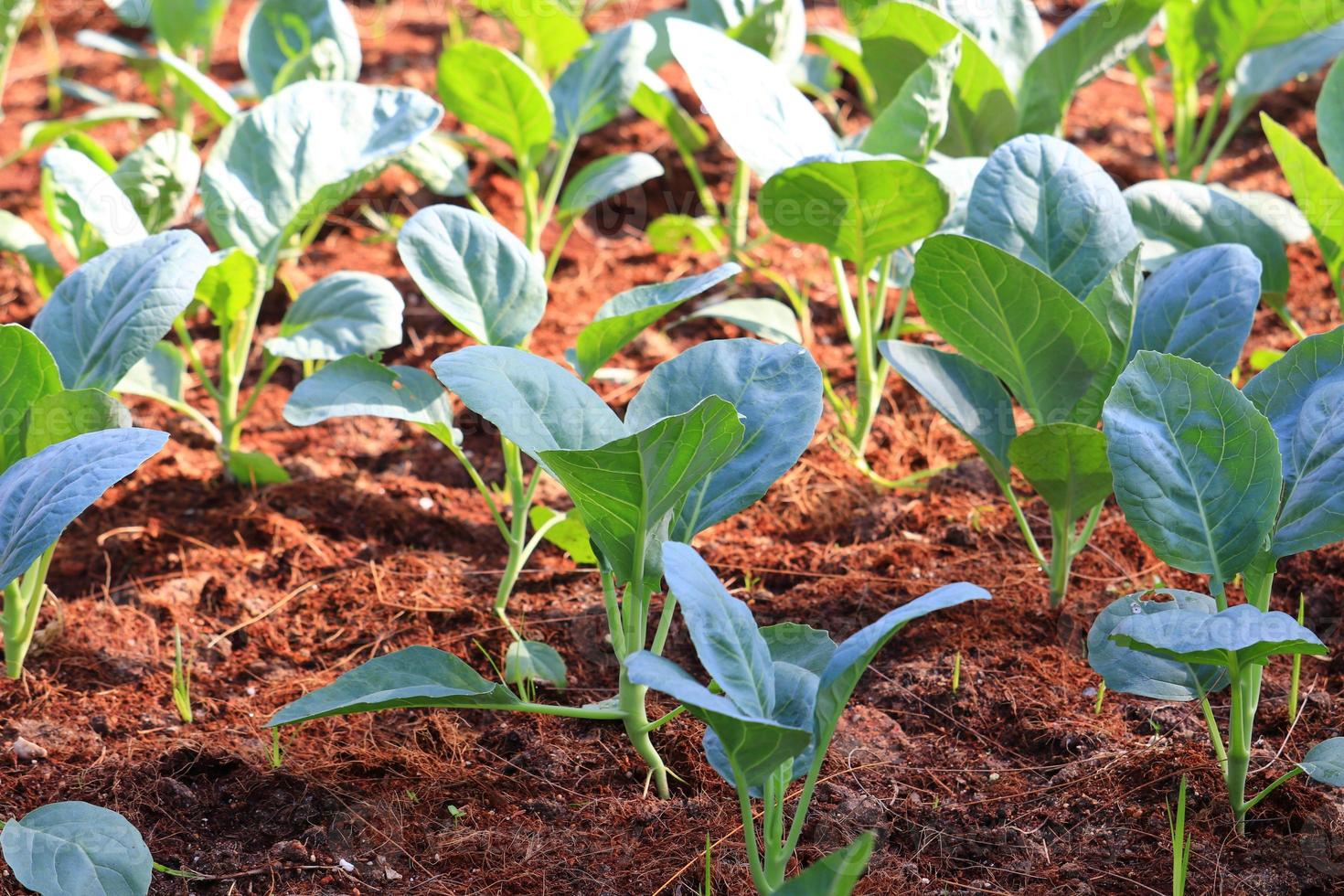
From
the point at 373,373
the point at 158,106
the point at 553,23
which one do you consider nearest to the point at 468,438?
the point at 373,373

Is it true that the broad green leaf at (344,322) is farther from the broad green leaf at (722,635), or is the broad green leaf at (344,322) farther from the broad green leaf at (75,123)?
the broad green leaf at (75,123)

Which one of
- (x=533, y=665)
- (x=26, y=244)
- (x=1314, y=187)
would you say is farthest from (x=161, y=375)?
(x=1314, y=187)

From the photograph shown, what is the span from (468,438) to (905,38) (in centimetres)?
97

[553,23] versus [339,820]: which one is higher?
[553,23]

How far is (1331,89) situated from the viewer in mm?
1812

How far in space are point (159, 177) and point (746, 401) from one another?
3.74ft

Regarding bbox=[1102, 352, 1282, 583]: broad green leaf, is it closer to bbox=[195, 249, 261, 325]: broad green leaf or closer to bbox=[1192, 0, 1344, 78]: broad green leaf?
bbox=[195, 249, 261, 325]: broad green leaf

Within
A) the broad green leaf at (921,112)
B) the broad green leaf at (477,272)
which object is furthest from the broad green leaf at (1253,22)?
the broad green leaf at (477,272)

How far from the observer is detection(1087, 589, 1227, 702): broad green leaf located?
1196mm

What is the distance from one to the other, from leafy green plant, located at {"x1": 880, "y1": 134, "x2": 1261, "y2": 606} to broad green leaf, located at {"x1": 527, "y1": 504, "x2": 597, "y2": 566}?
439mm

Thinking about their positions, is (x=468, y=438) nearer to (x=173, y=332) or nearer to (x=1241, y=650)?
(x=173, y=332)

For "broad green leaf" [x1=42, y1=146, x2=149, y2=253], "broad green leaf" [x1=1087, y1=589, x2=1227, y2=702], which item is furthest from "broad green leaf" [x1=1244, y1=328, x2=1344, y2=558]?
"broad green leaf" [x1=42, y1=146, x2=149, y2=253]

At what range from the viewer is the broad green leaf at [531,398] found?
1.13 meters

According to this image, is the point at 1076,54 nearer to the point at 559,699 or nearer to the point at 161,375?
the point at 559,699
